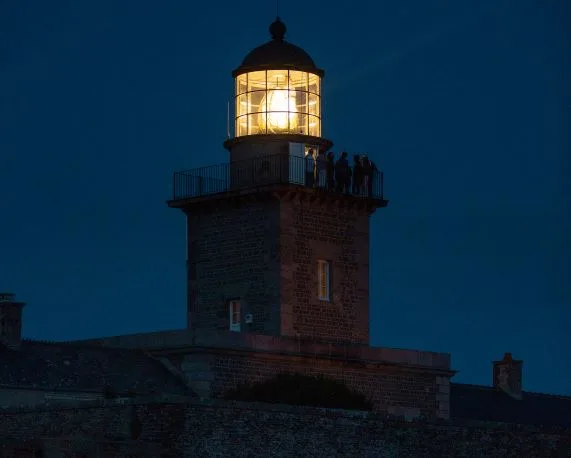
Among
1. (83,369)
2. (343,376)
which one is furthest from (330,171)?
(83,369)

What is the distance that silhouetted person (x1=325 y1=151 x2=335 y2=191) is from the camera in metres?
40.7

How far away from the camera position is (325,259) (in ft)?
133

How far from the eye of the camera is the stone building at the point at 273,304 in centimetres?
3516

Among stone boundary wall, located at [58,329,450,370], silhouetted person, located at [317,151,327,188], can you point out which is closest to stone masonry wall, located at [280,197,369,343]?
silhouetted person, located at [317,151,327,188]

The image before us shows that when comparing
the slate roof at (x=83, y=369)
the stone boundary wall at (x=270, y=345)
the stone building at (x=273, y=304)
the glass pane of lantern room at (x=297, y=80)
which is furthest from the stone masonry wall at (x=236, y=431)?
the glass pane of lantern room at (x=297, y=80)

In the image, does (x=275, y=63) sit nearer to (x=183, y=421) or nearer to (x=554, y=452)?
(x=554, y=452)

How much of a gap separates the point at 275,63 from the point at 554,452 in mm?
10885

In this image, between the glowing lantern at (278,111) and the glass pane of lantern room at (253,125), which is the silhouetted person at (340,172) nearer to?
the glowing lantern at (278,111)

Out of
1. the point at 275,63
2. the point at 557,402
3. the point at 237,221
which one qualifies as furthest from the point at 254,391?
the point at 557,402

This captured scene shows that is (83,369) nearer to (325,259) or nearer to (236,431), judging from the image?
(236,431)

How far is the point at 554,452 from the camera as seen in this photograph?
3509 cm

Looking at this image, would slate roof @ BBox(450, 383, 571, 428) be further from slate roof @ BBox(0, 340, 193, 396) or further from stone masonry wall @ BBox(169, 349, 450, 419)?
slate roof @ BBox(0, 340, 193, 396)

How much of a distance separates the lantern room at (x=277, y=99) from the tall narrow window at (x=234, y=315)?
3366 millimetres

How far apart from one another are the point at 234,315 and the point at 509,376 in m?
13.2
